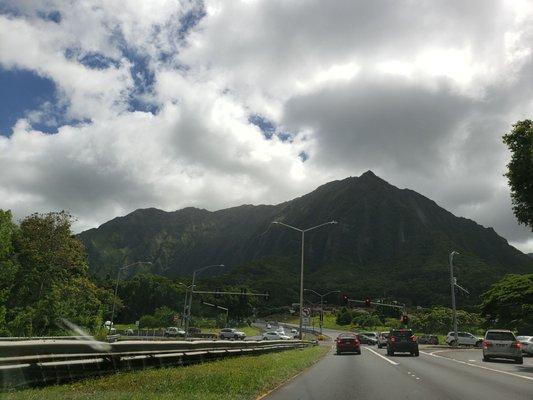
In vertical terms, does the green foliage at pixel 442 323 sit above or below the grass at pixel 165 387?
above

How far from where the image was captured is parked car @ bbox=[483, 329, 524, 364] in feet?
96.7

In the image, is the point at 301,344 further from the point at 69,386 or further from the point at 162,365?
the point at 69,386

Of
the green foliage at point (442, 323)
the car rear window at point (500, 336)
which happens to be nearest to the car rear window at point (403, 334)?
the car rear window at point (500, 336)

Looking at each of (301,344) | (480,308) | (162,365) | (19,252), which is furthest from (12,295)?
(480,308)

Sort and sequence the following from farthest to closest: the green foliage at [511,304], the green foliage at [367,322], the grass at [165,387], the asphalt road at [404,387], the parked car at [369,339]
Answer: the green foliage at [367,322], the green foliage at [511,304], the parked car at [369,339], the asphalt road at [404,387], the grass at [165,387]

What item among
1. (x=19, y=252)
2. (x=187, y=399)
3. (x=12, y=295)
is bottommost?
(x=187, y=399)

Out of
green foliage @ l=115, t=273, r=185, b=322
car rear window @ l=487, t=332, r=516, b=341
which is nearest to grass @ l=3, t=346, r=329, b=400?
car rear window @ l=487, t=332, r=516, b=341

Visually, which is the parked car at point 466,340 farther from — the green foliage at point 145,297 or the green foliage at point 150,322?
the green foliage at point 145,297

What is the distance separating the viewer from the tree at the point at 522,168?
3225cm

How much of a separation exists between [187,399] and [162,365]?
613 cm

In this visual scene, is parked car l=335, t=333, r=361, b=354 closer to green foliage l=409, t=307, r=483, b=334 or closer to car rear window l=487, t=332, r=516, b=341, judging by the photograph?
car rear window l=487, t=332, r=516, b=341

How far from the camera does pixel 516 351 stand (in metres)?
29.4

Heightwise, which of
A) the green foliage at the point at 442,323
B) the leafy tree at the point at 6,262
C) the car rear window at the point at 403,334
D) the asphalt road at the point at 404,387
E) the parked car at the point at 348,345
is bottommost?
the asphalt road at the point at 404,387

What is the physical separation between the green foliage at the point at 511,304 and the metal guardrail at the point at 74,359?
6819 centimetres
